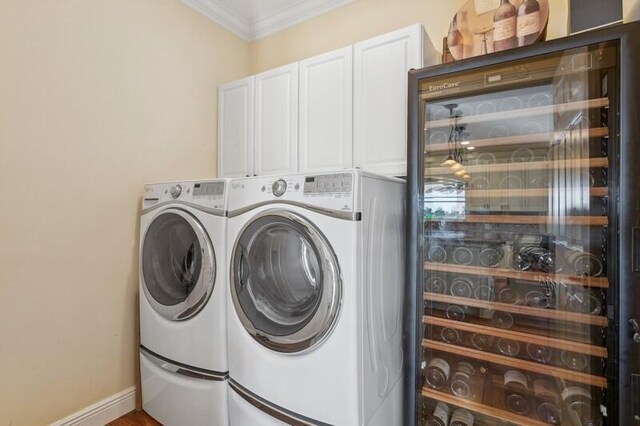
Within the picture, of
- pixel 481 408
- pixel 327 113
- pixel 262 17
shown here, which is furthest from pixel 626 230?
pixel 262 17

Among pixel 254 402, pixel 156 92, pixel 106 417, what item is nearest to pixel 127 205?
pixel 156 92

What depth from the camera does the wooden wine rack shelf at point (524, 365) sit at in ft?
3.90

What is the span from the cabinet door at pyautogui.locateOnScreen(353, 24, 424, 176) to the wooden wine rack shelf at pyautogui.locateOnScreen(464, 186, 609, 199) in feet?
1.25

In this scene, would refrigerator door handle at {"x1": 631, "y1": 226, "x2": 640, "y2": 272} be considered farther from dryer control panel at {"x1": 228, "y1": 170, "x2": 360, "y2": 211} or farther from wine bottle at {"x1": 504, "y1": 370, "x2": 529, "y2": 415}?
dryer control panel at {"x1": 228, "y1": 170, "x2": 360, "y2": 211}

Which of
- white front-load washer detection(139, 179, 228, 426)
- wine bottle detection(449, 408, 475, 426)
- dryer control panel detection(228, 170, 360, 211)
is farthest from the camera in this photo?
white front-load washer detection(139, 179, 228, 426)

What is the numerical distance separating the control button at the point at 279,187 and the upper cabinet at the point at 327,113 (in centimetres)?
60

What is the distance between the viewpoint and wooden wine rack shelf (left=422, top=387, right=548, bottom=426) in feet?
4.22

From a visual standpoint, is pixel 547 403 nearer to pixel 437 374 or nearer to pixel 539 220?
pixel 437 374

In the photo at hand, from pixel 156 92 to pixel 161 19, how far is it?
50 centimetres

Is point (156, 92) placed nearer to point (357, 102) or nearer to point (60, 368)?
point (357, 102)

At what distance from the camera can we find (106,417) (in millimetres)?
1826

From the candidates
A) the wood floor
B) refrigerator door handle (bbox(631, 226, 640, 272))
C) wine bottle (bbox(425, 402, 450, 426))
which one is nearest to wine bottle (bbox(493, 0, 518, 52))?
refrigerator door handle (bbox(631, 226, 640, 272))

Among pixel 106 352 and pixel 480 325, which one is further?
pixel 106 352

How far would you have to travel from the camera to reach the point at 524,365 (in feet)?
4.22
